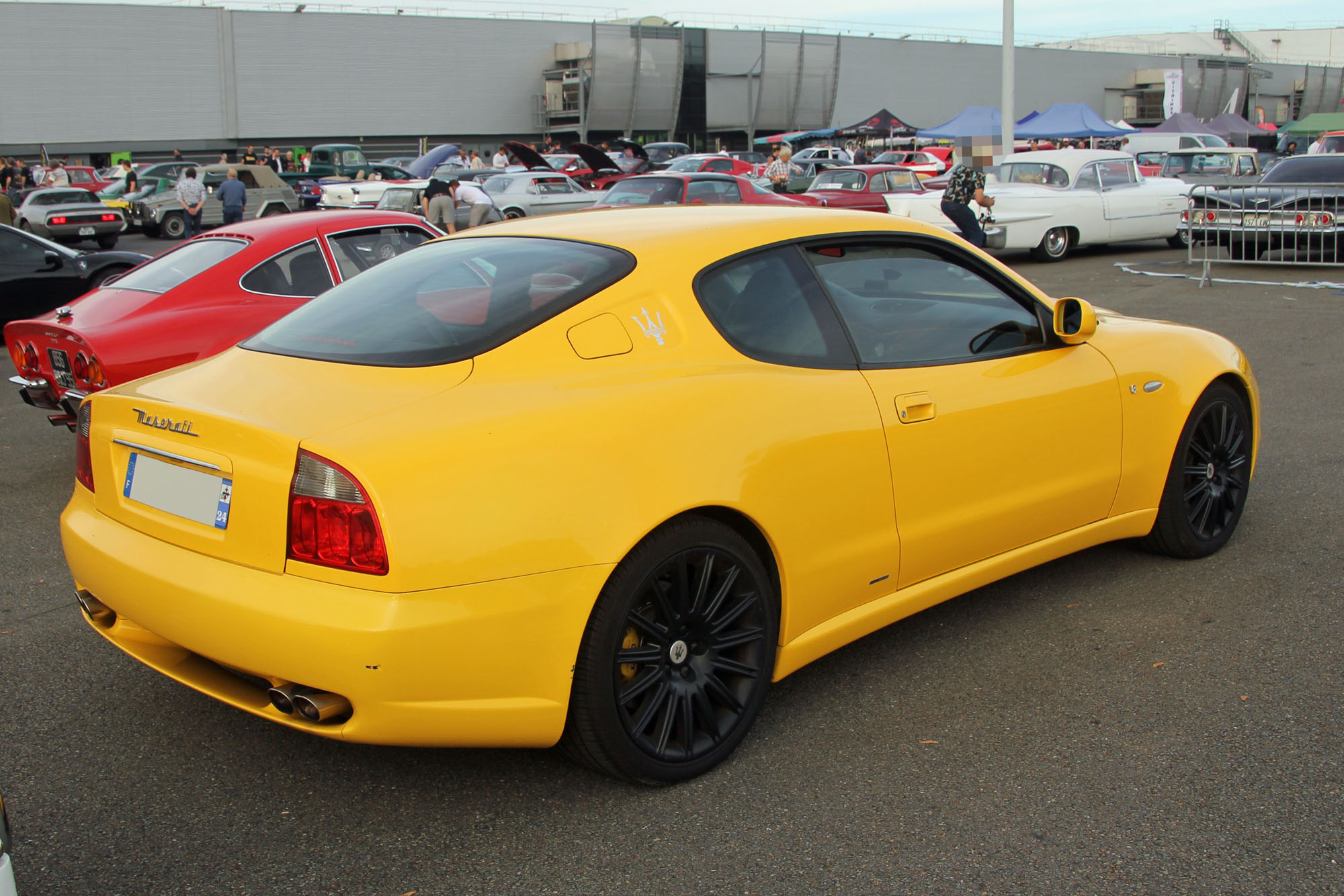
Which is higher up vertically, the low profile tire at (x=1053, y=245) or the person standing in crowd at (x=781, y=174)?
the person standing in crowd at (x=781, y=174)

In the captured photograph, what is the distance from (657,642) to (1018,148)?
136 ft

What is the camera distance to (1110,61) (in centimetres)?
7931

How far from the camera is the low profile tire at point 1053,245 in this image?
55.6 ft

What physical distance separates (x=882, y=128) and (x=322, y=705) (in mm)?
45219

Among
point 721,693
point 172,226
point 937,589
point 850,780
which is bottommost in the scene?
point 850,780

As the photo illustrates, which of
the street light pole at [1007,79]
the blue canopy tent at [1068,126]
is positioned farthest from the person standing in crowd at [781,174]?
the blue canopy tent at [1068,126]

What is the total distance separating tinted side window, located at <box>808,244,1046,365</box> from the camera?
3.58 metres

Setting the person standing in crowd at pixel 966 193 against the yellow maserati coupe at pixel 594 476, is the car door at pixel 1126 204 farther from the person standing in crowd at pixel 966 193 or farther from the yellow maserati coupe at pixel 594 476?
the yellow maserati coupe at pixel 594 476

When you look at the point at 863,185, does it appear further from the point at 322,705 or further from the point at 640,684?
the point at 322,705

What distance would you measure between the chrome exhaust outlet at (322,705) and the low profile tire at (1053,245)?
16.0 m

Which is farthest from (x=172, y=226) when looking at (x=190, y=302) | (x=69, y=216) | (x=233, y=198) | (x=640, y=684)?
(x=640, y=684)

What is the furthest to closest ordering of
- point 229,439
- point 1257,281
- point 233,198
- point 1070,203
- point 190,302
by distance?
point 233,198 → point 1070,203 → point 1257,281 → point 190,302 → point 229,439

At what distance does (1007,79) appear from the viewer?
23.3m

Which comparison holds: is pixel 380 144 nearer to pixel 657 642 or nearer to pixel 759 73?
pixel 759 73
